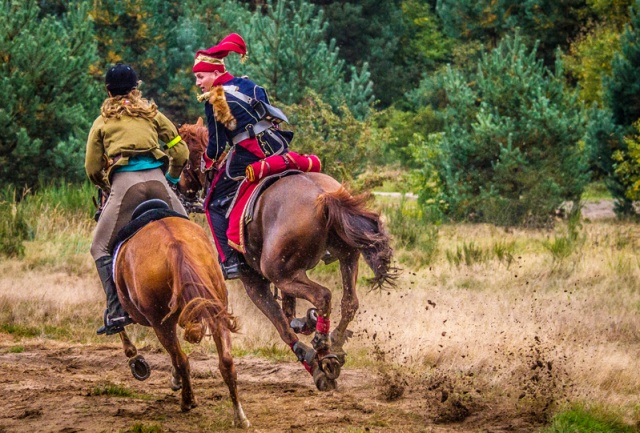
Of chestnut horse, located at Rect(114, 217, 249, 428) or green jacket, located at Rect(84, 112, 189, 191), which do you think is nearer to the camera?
chestnut horse, located at Rect(114, 217, 249, 428)

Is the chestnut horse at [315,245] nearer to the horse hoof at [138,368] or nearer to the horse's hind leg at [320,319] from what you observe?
the horse's hind leg at [320,319]

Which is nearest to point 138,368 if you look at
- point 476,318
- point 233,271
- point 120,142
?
point 233,271

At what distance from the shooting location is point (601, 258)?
13508mm

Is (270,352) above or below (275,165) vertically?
below

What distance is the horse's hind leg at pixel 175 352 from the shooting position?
6773 millimetres

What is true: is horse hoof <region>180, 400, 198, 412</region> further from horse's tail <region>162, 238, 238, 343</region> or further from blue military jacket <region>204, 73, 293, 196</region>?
blue military jacket <region>204, 73, 293, 196</region>

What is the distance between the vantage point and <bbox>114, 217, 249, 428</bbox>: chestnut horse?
20.6 ft

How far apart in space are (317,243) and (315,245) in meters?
0.02

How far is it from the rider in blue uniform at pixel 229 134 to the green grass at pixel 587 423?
3.19m

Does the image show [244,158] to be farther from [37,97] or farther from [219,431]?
[37,97]

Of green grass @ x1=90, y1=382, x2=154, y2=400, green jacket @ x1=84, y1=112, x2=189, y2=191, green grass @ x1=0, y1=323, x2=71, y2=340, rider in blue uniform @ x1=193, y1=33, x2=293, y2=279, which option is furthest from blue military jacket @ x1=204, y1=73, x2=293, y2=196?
green grass @ x1=0, y1=323, x2=71, y2=340

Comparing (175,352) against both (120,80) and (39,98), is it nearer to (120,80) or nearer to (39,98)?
(120,80)

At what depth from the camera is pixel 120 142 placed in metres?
7.33

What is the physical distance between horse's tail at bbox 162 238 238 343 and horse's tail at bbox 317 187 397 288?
1.43m
